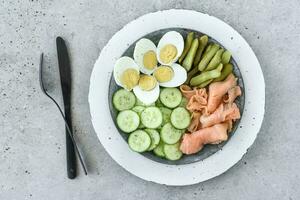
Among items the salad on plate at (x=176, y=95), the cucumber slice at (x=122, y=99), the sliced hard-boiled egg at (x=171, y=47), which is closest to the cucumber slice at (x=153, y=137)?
the salad on plate at (x=176, y=95)

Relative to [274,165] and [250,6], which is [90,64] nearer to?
[250,6]

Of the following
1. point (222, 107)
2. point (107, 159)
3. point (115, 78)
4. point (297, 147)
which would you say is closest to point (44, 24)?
point (115, 78)

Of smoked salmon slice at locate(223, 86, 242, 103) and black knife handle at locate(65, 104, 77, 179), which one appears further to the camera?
black knife handle at locate(65, 104, 77, 179)

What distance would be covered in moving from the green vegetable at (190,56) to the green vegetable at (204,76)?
0.13ft

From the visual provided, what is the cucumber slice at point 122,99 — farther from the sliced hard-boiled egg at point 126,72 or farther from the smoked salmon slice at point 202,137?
the smoked salmon slice at point 202,137

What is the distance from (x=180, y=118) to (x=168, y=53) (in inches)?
7.9

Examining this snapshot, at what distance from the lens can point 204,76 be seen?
5.05 feet

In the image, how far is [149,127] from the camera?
156 centimetres

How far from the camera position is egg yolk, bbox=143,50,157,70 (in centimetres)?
156

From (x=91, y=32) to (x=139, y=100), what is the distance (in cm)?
29

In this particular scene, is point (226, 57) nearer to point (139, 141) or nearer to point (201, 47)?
point (201, 47)

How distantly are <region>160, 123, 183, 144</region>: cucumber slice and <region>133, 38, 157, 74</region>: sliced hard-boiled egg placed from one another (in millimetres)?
186

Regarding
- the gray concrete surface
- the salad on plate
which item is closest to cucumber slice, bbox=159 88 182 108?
the salad on plate

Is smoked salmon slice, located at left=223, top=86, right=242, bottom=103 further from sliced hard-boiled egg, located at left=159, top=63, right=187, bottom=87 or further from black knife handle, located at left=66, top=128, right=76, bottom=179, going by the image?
black knife handle, located at left=66, top=128, right=76, bottom=179
